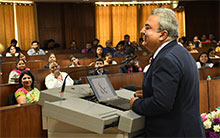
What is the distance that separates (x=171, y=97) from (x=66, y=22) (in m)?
11.6

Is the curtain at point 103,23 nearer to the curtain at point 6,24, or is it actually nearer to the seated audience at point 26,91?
the curtain at point 6,24

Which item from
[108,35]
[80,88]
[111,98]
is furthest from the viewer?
[108,35]

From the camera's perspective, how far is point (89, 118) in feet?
4.31

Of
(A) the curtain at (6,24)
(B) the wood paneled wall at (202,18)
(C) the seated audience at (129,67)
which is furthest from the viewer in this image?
(B) the wood paneled wall at (202,18)

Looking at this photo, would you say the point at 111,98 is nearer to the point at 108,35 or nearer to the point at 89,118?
the point at 89,118

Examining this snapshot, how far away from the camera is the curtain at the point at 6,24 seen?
36.6ft

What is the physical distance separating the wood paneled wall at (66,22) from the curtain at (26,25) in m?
0.29

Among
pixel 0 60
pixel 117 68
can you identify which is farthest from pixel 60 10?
pixel 117 68

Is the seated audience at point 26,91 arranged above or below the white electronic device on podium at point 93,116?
below

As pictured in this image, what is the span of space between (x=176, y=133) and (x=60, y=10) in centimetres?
1164

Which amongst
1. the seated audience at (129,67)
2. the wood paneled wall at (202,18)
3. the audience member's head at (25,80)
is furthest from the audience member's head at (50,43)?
the audience member's head at (25,80)

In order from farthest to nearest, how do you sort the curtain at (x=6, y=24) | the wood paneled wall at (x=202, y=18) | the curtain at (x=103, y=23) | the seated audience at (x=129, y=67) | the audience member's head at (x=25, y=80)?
the wood paneled wall at (x=202, y=18) → the curtain at (x=103, y=23) → the curtain at (x=6, y=24) → the seated audience at (x=129, y=67) → the audience member's head at (x=25, y=80)

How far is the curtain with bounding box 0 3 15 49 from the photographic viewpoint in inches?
439

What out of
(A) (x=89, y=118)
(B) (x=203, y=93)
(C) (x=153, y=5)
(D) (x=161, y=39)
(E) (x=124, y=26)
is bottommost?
(B) (x=203, y=93)
